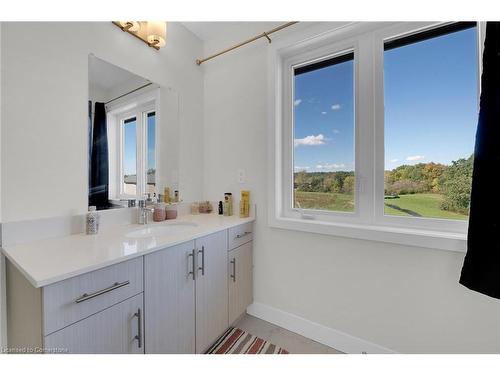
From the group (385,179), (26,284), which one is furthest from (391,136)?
(26,284)

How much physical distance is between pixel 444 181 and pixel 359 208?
465 mm

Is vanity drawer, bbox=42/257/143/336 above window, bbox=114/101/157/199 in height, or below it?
below

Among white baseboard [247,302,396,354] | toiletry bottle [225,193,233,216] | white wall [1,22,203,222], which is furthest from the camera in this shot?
toiletry bottle [225,193,233,216]

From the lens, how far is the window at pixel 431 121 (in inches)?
47.0

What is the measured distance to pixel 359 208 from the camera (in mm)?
1461

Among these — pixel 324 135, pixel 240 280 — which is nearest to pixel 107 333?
pixel 240 280

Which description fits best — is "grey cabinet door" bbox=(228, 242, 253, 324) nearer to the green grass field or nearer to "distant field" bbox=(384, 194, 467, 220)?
the green grass field

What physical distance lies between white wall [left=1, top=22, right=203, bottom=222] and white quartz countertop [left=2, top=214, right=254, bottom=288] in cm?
20

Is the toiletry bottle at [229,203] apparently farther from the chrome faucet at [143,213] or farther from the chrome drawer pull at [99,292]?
the chrome drawer pull at [99,292]

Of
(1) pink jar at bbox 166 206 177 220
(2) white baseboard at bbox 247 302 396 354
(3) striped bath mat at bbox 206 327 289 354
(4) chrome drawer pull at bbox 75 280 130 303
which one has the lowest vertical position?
(3) striped bath mat at bbox 206 327 289 354

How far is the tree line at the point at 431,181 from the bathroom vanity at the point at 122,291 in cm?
87

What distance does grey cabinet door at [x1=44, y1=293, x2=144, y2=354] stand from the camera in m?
0.77

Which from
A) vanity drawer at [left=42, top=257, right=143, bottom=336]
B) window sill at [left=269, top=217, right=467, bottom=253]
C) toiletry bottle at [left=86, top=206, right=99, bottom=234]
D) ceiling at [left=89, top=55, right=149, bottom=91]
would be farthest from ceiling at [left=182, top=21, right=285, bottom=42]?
vanity drawer at [left=42, top=257, right=143, bottom=336]
